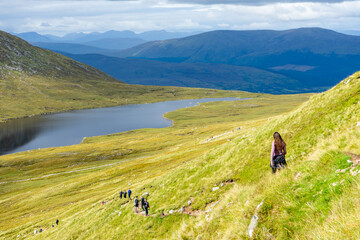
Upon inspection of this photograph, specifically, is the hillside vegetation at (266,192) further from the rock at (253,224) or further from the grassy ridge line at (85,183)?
the grassy ridge line at (85,183)

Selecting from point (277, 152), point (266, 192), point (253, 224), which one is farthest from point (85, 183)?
point (253, 224)

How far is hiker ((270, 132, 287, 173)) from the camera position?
17953 mm

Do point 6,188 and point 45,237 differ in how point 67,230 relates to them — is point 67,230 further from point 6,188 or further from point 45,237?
point 6,188

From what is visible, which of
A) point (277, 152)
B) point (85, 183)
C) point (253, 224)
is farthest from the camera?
point (85, 183)

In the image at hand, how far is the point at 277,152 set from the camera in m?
18.0

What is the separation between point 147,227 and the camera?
24062 millimetres

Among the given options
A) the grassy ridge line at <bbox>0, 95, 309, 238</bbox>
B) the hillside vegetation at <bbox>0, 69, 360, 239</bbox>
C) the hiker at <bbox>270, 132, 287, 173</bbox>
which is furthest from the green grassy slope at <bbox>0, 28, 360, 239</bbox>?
the hiker at <bbox>270, 132, 287, 173</bbox>

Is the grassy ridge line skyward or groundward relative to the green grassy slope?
groundward

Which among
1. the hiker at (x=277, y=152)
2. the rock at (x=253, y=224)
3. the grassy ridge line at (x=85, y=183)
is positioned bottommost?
the grassy ridge line at (x=85, y=183)

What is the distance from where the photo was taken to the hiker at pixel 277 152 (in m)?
18.0

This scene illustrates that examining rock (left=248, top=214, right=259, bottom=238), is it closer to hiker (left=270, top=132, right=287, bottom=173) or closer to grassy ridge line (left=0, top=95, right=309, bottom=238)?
hiker (left=270, top=132, right=287, bottom=173)

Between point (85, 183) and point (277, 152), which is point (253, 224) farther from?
point (85, 183)

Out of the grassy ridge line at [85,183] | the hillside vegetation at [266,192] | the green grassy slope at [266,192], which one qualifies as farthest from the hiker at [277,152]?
the grassy ridge line at [85,183]

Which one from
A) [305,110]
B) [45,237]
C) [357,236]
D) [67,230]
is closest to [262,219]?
[357,236]
